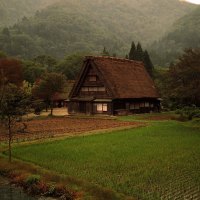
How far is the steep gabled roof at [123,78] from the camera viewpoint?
44750 millimetres

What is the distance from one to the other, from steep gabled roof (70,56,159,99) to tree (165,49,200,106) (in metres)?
12.0

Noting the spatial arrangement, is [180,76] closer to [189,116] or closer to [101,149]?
[189,116]

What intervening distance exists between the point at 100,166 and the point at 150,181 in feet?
10.5

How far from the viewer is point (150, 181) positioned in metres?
13.6

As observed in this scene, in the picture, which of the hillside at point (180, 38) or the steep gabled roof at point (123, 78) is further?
the hillside at point (180, 38)

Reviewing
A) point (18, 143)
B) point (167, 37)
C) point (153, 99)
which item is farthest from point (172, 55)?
point (18, 143)

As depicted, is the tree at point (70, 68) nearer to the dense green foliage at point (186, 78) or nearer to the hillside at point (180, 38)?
A: the dense green foliage at point (186, 78)

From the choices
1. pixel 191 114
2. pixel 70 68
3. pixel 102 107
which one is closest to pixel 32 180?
pixel 191 114

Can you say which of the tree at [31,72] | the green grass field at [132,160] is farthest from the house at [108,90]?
the tree at [31,72]

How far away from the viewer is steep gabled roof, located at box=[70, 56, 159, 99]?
44.8m

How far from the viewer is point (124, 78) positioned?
4716 cm

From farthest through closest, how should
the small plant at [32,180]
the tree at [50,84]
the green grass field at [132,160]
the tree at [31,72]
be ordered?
the tree at [31,72], the tree at [50,84], the small plant at [32,180], the green grass field at [132,160]

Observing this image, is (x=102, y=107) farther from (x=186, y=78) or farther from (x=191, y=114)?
(x=186, y=78)

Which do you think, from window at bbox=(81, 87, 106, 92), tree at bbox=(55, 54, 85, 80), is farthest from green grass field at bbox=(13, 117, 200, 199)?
tree at bbox=(55, 54, 85, 80)
